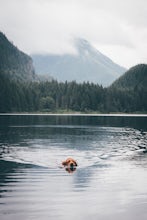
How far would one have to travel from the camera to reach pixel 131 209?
3388 centimetres

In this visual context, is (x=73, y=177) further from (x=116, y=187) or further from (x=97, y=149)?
(x=97, y=149)

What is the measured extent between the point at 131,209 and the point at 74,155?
42933 mm

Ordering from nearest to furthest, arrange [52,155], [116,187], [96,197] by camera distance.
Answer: [96,197] → [116,187] → [52,155]

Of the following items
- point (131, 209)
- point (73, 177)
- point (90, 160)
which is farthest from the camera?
point (90, 160)

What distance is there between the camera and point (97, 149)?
86.9 m

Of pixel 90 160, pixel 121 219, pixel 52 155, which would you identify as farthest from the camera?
pixel 52 155

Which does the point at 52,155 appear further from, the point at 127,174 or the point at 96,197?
the point at 96,197

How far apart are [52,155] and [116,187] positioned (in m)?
31.6

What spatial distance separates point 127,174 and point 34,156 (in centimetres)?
2371

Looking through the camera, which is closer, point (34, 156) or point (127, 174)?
point (127, 174)

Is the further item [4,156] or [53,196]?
[4,156]

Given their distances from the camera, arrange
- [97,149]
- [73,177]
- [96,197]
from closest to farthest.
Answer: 1. [96,197]
2. [73,177]
3. [97,149]

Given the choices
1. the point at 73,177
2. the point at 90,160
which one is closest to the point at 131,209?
the point at 73,177

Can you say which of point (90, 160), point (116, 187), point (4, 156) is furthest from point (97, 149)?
point (116, 187)
